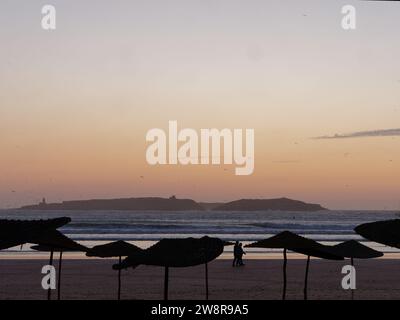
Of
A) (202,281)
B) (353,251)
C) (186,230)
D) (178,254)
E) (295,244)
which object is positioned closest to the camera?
(178,254)

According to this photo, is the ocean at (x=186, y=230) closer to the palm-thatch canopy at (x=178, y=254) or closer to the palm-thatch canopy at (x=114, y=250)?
the palm-thatch canopy at (x=114, y=250)

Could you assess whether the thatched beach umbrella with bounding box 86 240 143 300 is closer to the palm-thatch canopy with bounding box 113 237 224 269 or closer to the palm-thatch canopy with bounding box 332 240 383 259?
the palm-thatch canopy with bounding box 113 237 224 269

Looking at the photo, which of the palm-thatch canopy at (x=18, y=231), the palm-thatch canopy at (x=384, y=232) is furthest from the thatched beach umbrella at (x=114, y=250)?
the palm-thatch canopy at (x=384, y=232)

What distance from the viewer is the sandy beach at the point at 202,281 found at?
2393 centimetres

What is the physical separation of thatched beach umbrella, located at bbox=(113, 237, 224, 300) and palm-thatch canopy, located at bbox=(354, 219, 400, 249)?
8.89 feet

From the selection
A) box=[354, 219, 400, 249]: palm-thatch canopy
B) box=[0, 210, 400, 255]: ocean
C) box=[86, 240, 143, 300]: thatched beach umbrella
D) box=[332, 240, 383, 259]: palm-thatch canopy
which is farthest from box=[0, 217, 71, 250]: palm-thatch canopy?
box=[0, 210, 400, 255]: ocean

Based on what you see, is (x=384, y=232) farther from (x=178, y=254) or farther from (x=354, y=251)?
(x=354, y=251)

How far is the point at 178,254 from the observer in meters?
11.8

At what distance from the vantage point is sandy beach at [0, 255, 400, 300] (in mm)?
23927

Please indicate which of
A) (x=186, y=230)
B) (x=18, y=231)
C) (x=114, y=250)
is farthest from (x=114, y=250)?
(x=186, y=230)

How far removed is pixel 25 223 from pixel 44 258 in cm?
3176

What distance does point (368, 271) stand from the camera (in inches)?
1366
